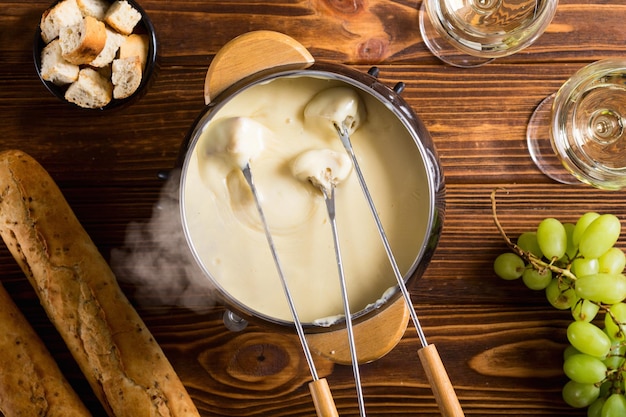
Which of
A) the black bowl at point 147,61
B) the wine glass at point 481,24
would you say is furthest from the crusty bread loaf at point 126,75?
the wine glass at point 481,24

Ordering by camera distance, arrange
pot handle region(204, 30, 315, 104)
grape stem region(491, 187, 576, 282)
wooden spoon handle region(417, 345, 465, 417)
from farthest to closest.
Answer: grape stem region(491, 187, 576, 282) < pot handle region(204, 30, 315, 104) < wooden spoon handle region(417, 345, 465, 417)

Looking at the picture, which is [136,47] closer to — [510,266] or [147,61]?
[147,61]

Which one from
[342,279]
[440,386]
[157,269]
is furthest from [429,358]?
[157,269]

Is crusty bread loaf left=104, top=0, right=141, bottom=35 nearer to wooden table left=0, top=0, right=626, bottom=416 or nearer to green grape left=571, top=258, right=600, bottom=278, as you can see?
wooden table left=0, top=0, right=626, bottom=416

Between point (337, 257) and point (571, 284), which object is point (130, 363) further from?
point (571, 284)

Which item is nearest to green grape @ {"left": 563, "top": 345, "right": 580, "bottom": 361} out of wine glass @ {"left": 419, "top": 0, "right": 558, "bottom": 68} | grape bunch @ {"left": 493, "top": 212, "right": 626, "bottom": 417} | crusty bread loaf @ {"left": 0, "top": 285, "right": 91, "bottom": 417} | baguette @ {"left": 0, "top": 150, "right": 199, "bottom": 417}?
grape bunch @ {"left": 493, "top": 212, "right": 626, "bottom": 417}

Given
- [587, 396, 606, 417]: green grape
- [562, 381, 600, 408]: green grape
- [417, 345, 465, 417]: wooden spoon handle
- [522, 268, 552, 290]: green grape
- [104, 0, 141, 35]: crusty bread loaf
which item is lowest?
[417, 345, 465, 417]: wooden spoon handle

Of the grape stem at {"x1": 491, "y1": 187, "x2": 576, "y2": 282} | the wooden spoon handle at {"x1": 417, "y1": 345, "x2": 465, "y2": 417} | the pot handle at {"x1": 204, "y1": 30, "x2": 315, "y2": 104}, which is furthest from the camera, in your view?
the grape stem at {"x1": 491, "y1": 187, "x2": 576, "y2": 282}

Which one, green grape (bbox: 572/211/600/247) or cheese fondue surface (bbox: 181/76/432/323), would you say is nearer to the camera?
cheese fondue surface (bbox: 181/76/432/323)
